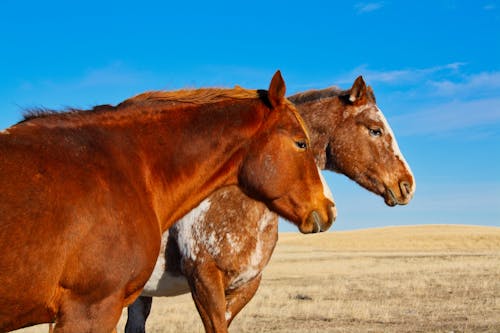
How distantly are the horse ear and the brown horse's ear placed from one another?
2.74 metres

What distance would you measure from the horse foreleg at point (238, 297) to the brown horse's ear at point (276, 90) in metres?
2.86

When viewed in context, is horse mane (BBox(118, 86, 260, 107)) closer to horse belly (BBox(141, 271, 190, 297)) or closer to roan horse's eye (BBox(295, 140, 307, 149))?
roan horse's eye (BBox(295, 140, 307, 149))

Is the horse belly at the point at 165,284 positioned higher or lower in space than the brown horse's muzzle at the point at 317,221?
lower

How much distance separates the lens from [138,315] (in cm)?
794

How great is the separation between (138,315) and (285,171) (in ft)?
13.5

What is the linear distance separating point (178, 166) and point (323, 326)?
8407mm

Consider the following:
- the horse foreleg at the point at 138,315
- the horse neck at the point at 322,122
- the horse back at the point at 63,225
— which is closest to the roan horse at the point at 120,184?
the horse back at the point at 63,225

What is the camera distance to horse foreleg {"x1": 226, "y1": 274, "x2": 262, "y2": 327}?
272 inches

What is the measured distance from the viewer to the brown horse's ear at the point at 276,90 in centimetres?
486

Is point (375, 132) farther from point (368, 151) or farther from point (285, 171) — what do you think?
point (285, 171)

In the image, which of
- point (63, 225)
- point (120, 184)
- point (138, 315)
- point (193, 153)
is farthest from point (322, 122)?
point (63, 225)

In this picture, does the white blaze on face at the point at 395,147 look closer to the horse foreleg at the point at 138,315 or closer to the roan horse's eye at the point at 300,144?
the roan horse's eye at the point at 300,144

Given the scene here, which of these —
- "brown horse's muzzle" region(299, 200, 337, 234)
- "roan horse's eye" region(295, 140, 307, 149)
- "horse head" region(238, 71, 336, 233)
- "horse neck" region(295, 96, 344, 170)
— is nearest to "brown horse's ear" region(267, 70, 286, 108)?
"horse head" region(238, 71, 336, 233)

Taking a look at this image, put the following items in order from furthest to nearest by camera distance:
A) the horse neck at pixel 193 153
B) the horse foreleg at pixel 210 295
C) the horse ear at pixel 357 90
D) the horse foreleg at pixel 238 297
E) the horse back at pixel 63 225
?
the horse ear at pixel 357 90 → the horse foreleg at pixel 238 297 → the horse foreleg at pixel 210 295 → the horse neck at pixel 193 153 → the horse back at pixel 63 225
